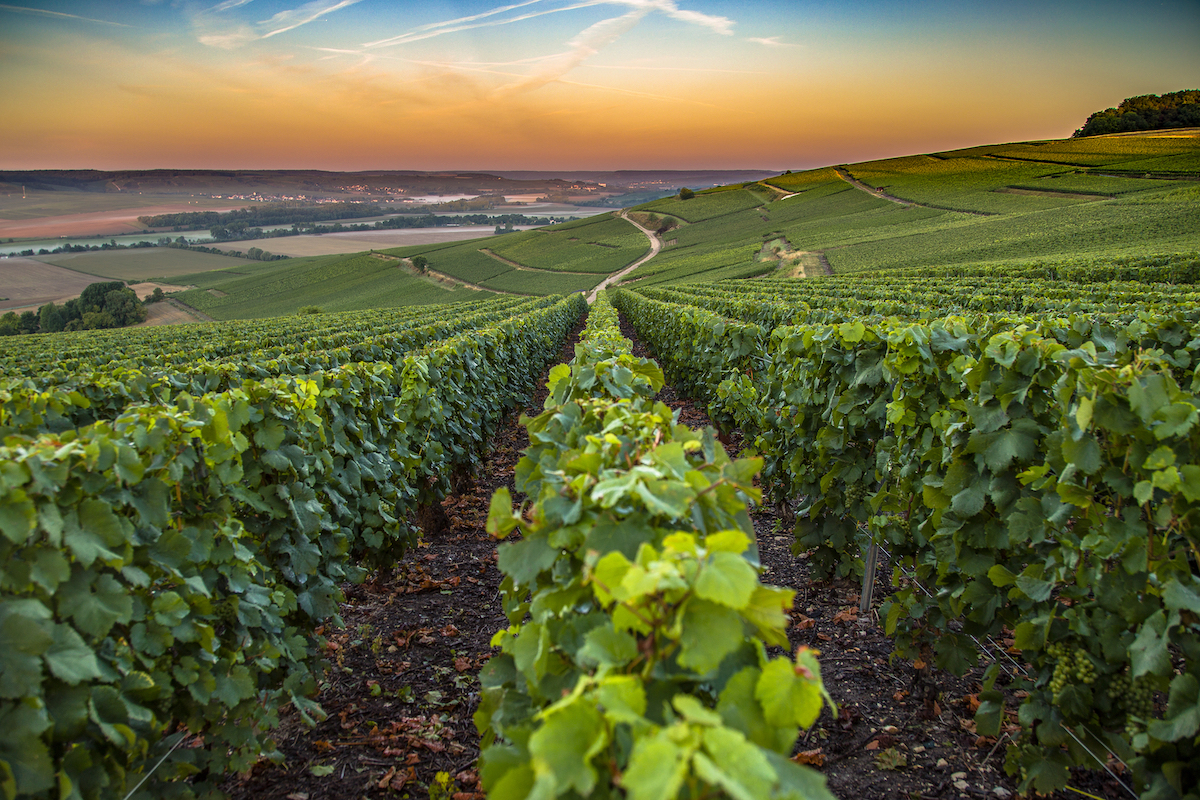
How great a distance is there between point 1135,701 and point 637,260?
80.8m

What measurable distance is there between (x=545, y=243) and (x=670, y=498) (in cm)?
9881

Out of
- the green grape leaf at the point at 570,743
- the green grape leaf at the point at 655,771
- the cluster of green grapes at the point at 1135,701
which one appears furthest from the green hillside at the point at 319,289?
the green grape leaf at the point at 655,771

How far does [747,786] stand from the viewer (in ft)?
3.00

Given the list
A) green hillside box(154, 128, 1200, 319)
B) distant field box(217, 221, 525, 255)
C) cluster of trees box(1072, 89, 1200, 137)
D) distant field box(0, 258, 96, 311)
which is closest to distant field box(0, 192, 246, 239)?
distant field box(217, 221, 525, 255)

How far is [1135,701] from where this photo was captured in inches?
97.5

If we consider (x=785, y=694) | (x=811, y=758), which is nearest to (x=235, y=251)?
(x=811, y=758)

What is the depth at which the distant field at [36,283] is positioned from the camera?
277 ft

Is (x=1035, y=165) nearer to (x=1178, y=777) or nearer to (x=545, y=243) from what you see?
(x=545, y=243)

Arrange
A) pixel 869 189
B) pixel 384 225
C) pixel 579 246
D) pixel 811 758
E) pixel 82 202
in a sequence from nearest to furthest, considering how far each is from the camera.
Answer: pixel 811 758 → pixel 579 246 → pixel 869 189 → pixel 82 202 → pixel 384 225

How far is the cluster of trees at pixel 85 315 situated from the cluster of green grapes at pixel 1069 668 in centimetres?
8640

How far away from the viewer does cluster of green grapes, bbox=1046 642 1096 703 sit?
264 centimetres

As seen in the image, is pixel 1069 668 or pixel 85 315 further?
pixel 85 315

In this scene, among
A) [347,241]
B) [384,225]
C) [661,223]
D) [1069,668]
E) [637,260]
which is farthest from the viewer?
[384,225]

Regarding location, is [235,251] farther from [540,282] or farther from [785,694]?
[785,694]
